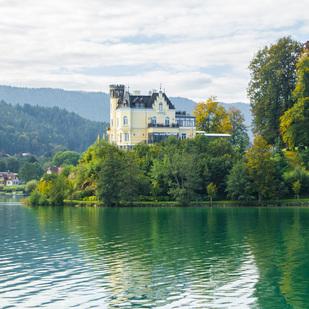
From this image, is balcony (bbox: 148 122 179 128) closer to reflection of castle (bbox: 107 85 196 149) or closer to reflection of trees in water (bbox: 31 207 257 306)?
reflection of castle (bbox: 107 85 196 149)

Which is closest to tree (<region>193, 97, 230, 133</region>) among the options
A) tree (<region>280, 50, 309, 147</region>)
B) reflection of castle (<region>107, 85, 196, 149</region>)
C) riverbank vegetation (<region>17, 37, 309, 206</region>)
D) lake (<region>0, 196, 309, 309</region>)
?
reflection of castle (<region>107, 85, 196, 149</region>)

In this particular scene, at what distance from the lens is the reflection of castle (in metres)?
97.4

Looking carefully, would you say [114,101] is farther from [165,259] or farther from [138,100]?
→ [165,259]

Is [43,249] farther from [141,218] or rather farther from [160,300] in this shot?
[141,218]

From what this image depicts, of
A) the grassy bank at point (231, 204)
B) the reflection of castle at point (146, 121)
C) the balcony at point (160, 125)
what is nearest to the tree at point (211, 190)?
the grassy bank at point (231, 204)

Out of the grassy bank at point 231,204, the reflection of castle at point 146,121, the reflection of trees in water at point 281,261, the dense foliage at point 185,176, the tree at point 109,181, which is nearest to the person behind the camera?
the reflection of trees in water at point 281,261

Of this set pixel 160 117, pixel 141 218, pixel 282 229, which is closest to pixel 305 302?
pixel 282 229

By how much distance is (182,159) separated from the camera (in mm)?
80688

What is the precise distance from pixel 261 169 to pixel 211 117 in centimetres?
3371

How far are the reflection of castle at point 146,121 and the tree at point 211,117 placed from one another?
19.8 ft

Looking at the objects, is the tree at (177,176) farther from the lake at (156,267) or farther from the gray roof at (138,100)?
the lake at (156,267)

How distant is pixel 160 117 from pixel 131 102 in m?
6.19

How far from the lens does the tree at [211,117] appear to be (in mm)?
105938

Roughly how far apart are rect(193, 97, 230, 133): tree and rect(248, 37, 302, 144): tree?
1762cm
